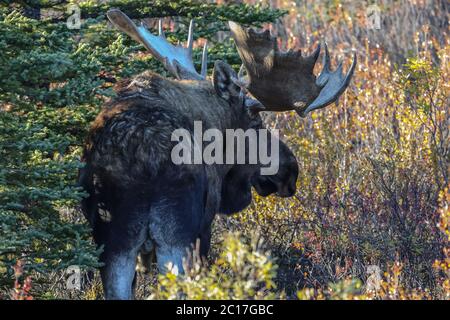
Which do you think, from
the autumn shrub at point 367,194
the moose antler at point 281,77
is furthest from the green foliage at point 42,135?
the autumn shrub at point 367,194

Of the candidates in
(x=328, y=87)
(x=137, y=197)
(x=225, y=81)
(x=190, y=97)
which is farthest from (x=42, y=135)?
(x=328, y=87)

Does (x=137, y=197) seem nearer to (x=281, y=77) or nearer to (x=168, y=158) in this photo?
(x=168, y=158)

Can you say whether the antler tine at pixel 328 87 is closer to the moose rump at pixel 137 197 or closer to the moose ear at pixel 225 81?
the moose ear at pixel 225 81

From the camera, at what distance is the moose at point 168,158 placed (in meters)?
6.62

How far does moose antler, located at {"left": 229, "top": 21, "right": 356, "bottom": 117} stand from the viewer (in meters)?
7.93

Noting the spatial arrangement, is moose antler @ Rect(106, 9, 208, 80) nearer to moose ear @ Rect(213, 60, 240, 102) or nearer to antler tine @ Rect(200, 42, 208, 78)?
antler tine @ Rect(200, 42, 208, 78)

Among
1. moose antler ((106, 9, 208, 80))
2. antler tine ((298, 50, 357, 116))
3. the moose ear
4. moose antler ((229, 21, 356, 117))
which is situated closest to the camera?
the moose ear

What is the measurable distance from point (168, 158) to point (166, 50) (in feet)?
6.98

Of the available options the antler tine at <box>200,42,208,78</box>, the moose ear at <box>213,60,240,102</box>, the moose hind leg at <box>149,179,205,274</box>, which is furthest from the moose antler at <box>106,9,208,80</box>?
the moose hind leg at <box>149,179,205,274</box>
